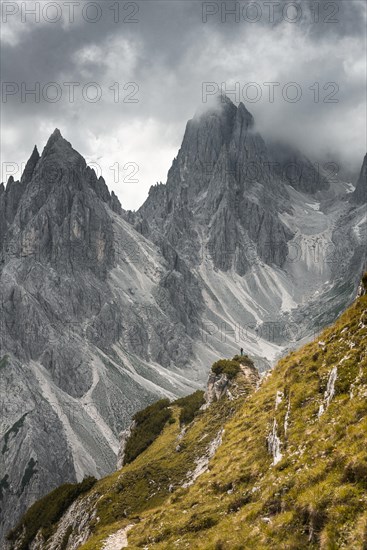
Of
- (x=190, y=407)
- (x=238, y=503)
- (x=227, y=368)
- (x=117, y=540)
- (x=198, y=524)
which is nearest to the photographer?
(x=238, y=503)

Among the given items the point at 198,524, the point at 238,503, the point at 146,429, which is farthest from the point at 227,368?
the point at 238,503

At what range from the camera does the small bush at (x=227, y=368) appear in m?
53.7

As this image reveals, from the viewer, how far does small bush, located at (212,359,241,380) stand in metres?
53.7

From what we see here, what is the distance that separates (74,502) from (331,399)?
107 ft

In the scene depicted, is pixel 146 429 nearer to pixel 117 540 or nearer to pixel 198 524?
pixel 117 540

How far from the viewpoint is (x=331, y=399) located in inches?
843

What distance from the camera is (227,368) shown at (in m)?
55.1

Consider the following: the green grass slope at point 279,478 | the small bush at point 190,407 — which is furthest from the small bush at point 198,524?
the small bush at point 190,407

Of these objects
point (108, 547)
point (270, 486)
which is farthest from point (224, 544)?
point (108, 547)

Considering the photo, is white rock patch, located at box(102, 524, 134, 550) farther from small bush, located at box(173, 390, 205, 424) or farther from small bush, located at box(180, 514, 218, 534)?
small bush, located at box(173, 390, 205, 424)

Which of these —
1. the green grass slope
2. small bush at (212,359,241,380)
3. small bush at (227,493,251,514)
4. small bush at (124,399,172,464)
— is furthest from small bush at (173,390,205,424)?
small bush at (227,493,251,514)

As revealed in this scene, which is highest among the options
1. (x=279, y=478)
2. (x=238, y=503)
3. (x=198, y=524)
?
(x=279, y=478)

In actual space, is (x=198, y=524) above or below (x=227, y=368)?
above

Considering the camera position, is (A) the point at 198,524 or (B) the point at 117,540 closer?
(A) the point at 198,524
